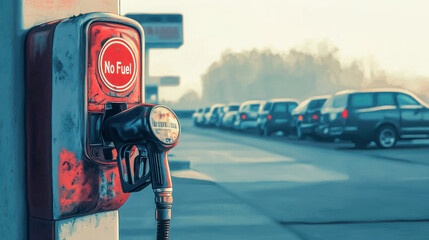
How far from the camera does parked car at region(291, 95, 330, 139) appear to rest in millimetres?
20531

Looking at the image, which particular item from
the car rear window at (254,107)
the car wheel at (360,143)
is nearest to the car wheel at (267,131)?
the car rear window at (254,107)

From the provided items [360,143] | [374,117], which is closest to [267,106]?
[360,143]

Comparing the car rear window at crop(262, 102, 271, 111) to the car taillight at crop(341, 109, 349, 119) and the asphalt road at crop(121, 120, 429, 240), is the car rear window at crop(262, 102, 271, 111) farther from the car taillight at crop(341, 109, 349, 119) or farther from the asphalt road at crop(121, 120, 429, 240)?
the asphalt road at crop(121, 120, 429, 240)

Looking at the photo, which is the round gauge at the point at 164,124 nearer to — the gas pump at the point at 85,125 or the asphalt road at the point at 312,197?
the gas pump at the point at 85,125

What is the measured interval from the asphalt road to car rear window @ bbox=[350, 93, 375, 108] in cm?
313

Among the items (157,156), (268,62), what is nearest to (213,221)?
(157,156)

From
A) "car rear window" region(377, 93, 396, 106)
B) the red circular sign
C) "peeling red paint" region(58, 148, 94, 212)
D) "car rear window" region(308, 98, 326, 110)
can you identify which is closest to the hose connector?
"peeling red paint" region(58, 148, 94, 212)

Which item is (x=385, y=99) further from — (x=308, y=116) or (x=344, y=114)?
(x=308, y=116)

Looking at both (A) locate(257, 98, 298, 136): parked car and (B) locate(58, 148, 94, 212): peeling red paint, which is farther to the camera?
(A) locate(257, 98, 298, 136): parked car

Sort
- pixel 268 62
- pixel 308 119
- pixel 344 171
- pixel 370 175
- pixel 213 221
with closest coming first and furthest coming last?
pixel 213 221 < pixel 370 175 < pixel 344 171 < pixel 308 119 < pixel 268 62

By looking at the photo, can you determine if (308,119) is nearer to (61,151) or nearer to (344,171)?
(344,171)

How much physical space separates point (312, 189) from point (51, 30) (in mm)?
7725

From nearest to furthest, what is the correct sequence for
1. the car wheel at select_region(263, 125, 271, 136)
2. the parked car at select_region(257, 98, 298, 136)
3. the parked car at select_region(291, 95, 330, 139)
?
the parked car at select_region(291, 95, 330, 139) < the parked car at select_region(257, 98, 298, 136) < the car wheel at select_region(263, 125, 271, 136)

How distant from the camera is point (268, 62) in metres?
140
